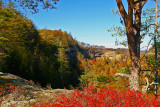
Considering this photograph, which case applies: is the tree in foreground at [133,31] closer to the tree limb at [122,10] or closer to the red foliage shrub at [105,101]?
the tree limb at [122,10]

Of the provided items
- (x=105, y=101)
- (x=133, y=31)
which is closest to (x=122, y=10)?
(x=133, y=31)

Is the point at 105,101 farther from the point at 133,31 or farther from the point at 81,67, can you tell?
the point at 81,67

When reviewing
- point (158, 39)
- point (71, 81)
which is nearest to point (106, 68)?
point (71, 81)

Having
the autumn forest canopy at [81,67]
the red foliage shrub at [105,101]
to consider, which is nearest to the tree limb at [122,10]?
the autumn forest canopy at [81,67]

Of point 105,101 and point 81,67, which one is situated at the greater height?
point 105,101

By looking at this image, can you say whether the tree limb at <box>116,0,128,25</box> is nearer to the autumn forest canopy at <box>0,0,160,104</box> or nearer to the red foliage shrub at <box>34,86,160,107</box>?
the autumn forest canopy at <box>0,0,160,104</box>

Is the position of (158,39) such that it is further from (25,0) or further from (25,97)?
(25,97)

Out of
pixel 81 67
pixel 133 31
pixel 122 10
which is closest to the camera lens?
pixel 122 10

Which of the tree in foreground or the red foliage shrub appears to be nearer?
the red foliage shrub

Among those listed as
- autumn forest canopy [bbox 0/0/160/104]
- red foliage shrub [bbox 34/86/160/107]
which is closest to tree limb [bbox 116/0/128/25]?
autumn forest canopy [bbox 0/0/160/104]

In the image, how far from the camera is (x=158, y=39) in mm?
6766

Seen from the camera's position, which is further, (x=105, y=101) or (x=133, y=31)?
(x=133, y=31)

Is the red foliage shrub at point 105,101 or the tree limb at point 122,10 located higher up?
the tree limb at point 122,10

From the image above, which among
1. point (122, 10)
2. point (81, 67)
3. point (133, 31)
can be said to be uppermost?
point (122, 10)
